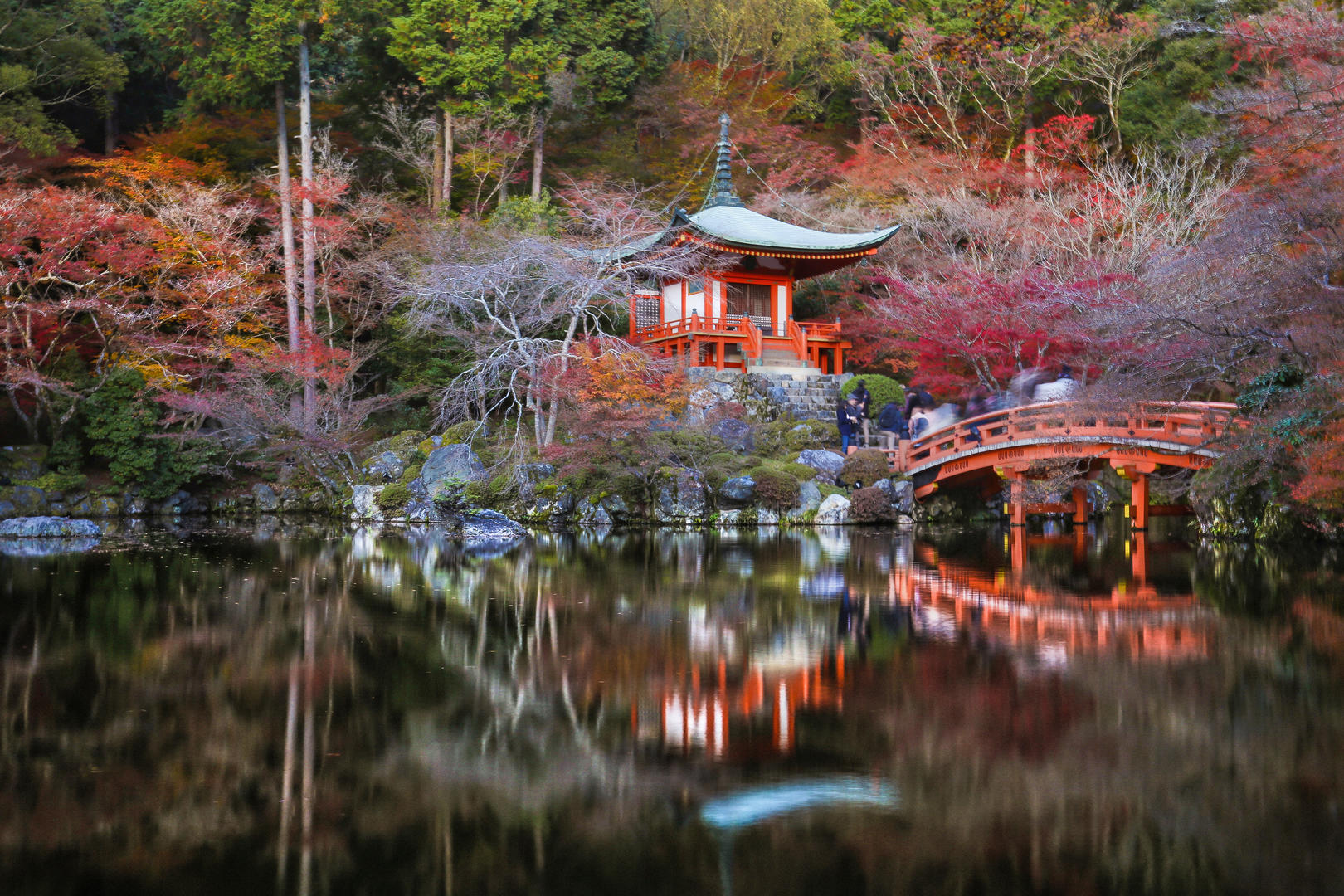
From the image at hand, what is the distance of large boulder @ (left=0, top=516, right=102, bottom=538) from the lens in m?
16.3

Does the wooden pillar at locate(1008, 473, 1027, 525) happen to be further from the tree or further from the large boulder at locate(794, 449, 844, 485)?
the tree

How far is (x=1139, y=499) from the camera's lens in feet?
55.5

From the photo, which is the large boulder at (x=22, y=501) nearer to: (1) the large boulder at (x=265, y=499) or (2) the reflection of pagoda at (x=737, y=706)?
(1) the large boulder at (x=265, y=499)

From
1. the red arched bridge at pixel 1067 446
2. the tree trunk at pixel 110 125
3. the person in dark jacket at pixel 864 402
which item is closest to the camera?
the red arched bridge at pixel 1067 446

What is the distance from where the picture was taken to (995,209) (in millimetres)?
21906

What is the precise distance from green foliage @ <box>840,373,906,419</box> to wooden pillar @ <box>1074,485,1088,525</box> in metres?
3.73

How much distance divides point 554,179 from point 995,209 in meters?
11.5

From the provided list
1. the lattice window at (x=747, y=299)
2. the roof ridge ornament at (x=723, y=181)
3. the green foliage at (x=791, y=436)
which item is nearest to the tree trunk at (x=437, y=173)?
the roof ridge ornament at (x=723, y=181)

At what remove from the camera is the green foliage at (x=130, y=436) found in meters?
19.8

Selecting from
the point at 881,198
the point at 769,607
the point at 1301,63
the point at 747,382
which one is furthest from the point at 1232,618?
the point at 881,198

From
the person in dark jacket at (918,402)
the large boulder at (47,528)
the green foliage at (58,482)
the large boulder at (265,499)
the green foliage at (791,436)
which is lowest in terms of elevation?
the large boulder at (47,528)

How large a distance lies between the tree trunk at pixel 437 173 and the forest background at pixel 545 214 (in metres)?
0.09

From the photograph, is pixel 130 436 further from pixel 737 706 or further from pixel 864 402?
pixel 737 706

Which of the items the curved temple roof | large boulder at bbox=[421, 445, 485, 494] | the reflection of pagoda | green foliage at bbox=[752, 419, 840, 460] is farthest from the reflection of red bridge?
the curved temple roof
